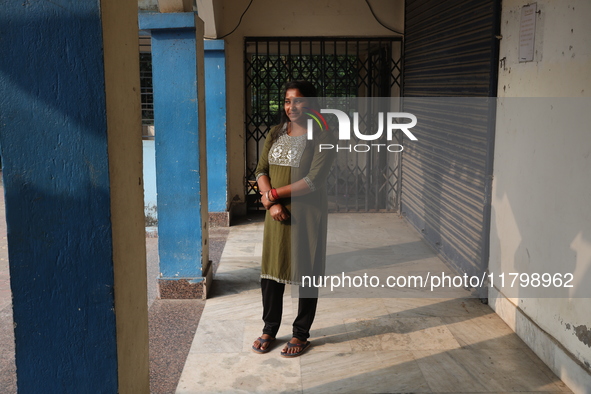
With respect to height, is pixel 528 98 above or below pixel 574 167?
above

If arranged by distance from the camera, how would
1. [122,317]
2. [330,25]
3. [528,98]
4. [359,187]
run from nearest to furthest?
1. [122,317]
2. [528,98]
3. [330,25]
4. [359,187]

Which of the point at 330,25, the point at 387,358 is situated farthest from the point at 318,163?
the point at 330,25

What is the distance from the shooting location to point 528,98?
411 cm

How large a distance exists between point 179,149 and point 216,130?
8.96 feet

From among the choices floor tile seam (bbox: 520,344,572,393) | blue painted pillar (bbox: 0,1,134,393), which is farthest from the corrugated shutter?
blue painted pillar (bbox: 0,1,134,393)

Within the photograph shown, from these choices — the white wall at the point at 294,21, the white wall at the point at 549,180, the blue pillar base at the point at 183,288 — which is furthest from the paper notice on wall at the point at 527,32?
the white wall at the point at 294,21

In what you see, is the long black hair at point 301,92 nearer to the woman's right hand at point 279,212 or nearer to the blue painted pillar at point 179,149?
the woman's right hand at point 279,212

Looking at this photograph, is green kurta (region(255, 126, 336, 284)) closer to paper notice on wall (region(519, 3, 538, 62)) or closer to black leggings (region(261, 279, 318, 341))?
black leggings (region(261, 279, 318, 341))

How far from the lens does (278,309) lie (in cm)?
396

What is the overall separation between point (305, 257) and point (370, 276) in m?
1.99

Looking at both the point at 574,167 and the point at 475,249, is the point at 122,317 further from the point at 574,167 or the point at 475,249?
the point at 475,249

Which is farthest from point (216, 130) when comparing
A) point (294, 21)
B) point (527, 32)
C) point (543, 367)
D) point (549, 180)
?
point (543, 367)

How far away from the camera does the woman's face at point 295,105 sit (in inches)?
145

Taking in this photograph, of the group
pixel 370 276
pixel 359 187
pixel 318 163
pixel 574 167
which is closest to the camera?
pixel 574 167
